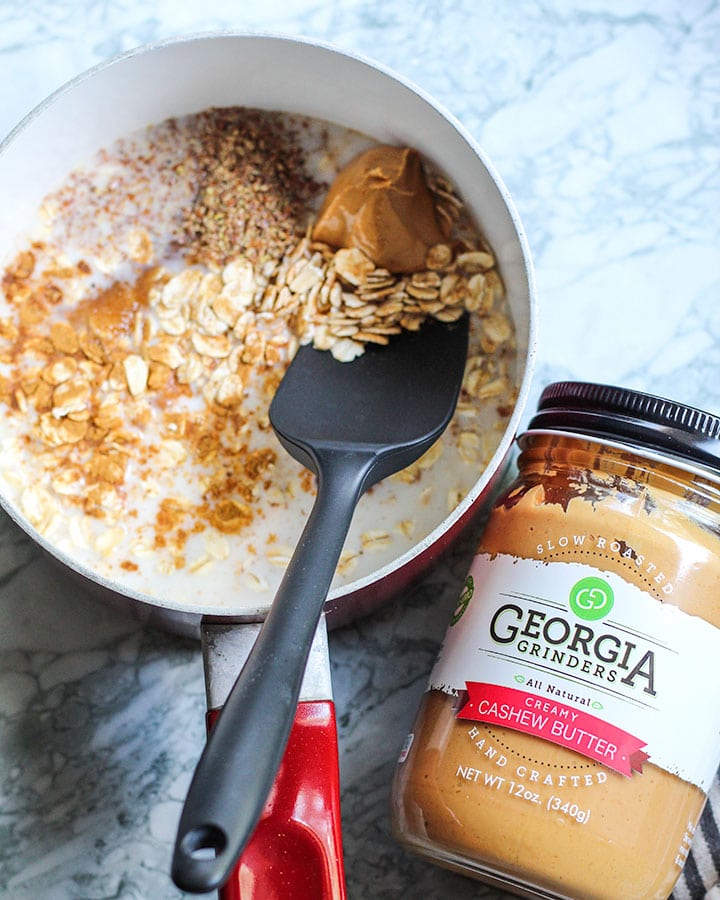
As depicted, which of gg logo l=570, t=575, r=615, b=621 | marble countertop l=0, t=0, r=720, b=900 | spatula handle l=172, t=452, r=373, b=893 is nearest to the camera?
spatula handle l=172, t=452, r=373, b=893

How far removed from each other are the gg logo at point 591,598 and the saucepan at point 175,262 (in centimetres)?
7

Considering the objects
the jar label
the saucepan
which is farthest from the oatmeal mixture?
the jar label

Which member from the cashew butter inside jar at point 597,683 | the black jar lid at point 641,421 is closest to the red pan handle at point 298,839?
the cashew butter inside jar at point 597,683

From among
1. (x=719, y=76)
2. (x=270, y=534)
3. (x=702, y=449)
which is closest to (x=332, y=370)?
(x=270, y=534)

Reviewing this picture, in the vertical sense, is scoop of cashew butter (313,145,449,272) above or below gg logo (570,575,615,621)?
above

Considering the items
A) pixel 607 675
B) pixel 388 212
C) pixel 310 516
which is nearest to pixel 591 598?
pixel 607 675

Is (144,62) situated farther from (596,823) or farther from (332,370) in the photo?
(596,823)

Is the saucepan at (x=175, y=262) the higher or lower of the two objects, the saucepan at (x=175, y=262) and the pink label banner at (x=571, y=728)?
the higher

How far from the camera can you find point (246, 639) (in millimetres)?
494

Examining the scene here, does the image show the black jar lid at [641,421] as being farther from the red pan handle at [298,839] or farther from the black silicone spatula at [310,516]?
the red pan handle at [298,839]

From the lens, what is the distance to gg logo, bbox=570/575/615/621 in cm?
48

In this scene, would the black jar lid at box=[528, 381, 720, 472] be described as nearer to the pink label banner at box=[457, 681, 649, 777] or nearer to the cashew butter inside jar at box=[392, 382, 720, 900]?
the cashew butter inside jar at box=[392, 382, 720, 900]

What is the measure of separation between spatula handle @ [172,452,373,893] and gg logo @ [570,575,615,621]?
12 centimetres

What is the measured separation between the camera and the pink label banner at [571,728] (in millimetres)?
→ 474
